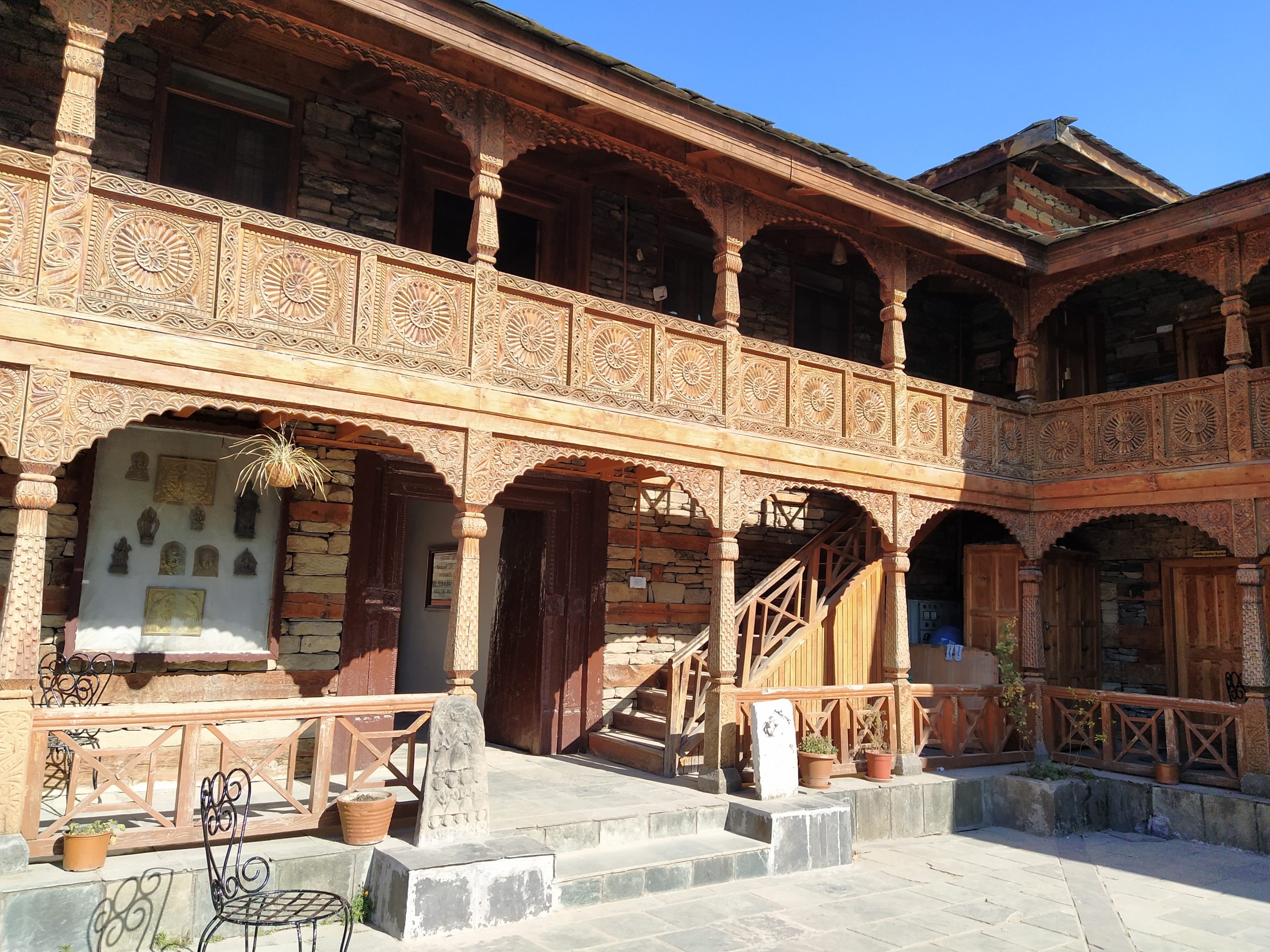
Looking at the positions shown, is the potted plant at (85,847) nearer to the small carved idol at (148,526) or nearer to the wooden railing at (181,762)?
the wooden railing at (181,762)

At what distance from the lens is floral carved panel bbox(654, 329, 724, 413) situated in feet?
28.7

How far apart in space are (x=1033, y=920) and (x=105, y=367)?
7.33m

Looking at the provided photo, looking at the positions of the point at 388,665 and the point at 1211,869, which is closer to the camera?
the point at 1211,869

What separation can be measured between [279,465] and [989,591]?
9049 millimetres

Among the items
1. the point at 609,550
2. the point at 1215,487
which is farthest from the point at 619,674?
the point at 1215,487

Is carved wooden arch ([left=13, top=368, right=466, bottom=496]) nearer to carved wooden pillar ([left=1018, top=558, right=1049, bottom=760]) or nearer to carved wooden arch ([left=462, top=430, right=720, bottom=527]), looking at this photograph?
carved wooden arch ([left=462, top=430, right=720, bottom=527])

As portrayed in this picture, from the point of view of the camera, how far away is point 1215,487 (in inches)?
392

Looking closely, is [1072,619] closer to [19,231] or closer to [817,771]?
[817,771]

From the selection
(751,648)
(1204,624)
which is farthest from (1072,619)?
(751,648)

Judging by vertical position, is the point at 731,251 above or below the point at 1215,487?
above

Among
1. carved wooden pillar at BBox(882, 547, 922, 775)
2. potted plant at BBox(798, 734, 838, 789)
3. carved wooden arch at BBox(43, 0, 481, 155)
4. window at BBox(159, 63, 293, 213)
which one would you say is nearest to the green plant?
potted plant at BBox(798, 734, 838, 789)

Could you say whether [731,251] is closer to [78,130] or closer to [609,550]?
Result: [609,550]

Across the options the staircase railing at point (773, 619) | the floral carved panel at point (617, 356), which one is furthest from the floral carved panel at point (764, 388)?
the staircase railing at point (773, 619)

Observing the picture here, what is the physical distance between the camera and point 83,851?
5.52 meters
